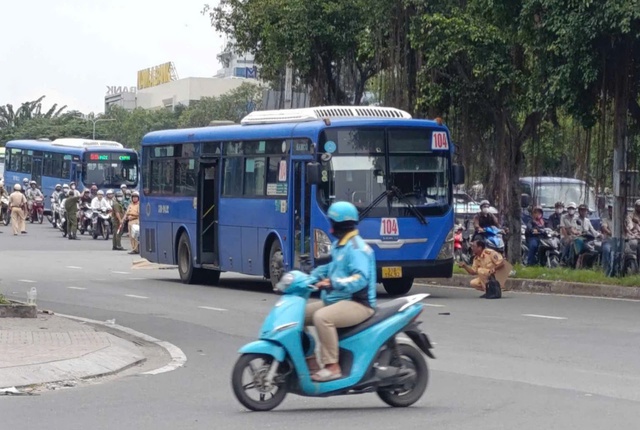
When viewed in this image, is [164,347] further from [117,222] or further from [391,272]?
[117,222]

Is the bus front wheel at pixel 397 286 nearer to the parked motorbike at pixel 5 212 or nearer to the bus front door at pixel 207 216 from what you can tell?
the bus front door at pixel 207 216

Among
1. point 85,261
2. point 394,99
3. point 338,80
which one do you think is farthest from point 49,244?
point 394,99

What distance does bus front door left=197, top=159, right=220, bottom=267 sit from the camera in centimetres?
2417

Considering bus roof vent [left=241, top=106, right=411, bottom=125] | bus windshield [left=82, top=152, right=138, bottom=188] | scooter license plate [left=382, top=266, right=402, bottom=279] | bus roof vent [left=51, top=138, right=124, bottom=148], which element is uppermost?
bus roof vent [left=51, top=138, right=124, bottom=148]

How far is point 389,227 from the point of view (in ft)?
66.2

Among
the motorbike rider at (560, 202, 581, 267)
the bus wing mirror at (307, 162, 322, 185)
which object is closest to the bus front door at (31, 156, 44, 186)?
the motorbike rider at (560, 202, 581, 267)

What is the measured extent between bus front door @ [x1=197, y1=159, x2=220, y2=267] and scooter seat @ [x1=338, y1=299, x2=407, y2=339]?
14.5 meters

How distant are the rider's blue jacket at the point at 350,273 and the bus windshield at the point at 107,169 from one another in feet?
139

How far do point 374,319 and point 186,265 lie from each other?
1572 centimetres

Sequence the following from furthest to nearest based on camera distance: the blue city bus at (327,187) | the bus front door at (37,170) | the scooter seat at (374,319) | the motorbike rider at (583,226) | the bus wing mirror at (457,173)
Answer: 1. the bus front door at (37,170)
2. the motorbike rider at (583,226)
3. the bus wing mirror at (457,173)
4. the blue city bus at (327,187)
5. the scooter seat at (374,319)

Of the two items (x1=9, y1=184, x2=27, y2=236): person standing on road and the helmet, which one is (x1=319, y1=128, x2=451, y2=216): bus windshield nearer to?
the helmet

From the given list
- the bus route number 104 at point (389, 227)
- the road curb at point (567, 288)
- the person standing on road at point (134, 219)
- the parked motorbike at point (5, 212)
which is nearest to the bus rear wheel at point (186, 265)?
the road curb at point (567, 288)

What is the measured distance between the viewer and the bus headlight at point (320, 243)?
792 inches

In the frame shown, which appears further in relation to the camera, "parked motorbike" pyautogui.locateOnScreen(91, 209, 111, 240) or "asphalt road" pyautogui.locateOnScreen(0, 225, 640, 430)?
"parked motorbike" pyautogui.locateOnScreen(91, 209, 111, 240)
